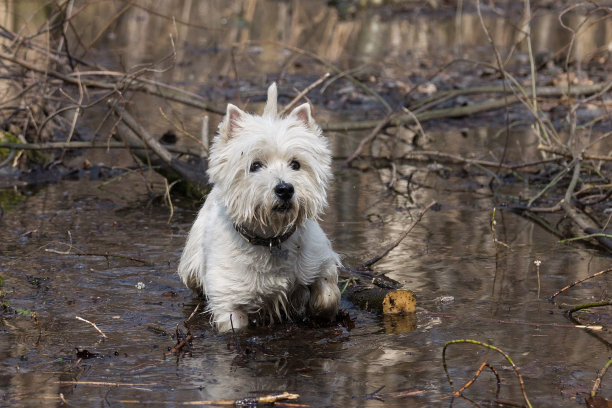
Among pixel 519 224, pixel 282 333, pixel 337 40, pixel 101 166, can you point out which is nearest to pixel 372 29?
pixel 337 40

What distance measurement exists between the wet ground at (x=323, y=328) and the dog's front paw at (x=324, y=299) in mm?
114

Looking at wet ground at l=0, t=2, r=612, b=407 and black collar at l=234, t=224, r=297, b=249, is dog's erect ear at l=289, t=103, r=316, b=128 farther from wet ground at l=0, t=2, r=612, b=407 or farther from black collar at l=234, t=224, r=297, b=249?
wet ground at l=0, t=2, r=612, b=407

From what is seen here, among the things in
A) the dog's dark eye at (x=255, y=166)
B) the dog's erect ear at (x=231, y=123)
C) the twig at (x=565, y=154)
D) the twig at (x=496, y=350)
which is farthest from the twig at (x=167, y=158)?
the twig at (x=496, y=350)

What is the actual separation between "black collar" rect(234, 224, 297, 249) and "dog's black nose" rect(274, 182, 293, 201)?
1.19ft

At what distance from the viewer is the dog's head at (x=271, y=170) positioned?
4762 mm

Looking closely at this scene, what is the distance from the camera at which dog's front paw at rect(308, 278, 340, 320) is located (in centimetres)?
514

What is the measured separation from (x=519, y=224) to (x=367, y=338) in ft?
10.1

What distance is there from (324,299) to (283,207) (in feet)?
2.28

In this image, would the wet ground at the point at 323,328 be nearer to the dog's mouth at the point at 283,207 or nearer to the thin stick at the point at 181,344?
the thin stick at the point at 181,344

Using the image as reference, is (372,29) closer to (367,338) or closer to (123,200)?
(123,200)

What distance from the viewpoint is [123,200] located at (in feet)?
28.6

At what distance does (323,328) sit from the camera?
513 centimetres

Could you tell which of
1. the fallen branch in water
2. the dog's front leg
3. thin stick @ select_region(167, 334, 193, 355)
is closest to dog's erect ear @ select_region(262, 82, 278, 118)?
the dog's front leg

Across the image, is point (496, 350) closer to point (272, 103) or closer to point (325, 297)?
point (325, 297)
